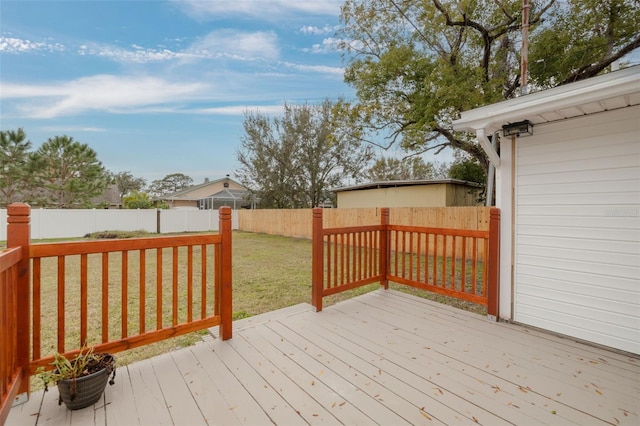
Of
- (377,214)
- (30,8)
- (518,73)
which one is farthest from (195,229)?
(518,73)

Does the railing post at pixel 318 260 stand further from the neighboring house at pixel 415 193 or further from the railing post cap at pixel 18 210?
the neighboring house at pixel 415 193

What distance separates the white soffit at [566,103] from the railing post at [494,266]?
910mm

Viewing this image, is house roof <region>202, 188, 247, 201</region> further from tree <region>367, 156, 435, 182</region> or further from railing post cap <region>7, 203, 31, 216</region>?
railing post cap <region>7, 203, 31, 216</region>

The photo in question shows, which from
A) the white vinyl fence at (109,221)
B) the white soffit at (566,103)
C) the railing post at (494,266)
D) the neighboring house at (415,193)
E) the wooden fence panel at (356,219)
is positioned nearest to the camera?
the white soffit at (566,103)

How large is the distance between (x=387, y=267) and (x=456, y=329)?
1.38 metres

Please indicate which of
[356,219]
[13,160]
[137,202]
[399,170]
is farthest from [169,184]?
[356,219]

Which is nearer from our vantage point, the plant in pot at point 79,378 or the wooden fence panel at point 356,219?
the plant in pot at point 79,378

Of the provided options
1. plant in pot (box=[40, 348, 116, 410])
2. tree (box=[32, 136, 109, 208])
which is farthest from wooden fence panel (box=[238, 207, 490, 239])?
tree (box=[32, 136, 109, 208])

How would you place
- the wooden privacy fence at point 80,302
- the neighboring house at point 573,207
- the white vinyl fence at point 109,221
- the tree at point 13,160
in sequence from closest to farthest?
the wooden privacy fence at point 80,302, the neighboring house at point 573,207, the white vinyl fence at point 109,221, the tree at point 13,160

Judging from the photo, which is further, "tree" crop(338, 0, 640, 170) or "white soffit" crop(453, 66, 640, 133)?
"tree" crop(338, 0, 640, 170)

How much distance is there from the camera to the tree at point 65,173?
47.6ft

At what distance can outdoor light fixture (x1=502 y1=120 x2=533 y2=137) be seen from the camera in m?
2.73

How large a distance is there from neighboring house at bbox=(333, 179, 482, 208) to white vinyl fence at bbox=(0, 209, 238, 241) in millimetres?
7958

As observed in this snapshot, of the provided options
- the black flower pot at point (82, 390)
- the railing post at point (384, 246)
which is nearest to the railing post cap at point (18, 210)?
the black flower pot at point (82, 390)
